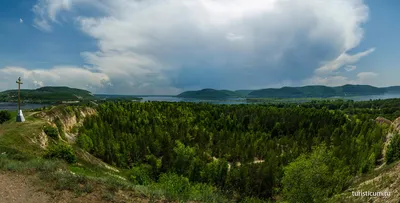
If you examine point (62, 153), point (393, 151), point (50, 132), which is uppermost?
point (50, 132)

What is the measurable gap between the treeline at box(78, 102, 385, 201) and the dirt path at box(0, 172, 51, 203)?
80.1 feet

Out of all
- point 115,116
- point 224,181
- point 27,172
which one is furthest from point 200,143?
point 27,172

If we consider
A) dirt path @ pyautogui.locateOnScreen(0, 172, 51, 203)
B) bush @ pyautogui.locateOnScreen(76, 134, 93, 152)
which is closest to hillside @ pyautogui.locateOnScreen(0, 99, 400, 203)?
dirt path @ pyautogui.locateOnScreen(0, 172, 51, 203)

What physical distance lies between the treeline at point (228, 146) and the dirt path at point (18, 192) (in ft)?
80.1

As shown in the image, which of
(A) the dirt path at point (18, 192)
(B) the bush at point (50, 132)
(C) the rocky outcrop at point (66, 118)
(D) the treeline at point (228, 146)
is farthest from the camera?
(D) the treeline at point (228, 146)

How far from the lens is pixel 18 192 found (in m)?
15.1

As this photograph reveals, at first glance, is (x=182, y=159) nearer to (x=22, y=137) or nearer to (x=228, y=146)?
(x=228, y=146)

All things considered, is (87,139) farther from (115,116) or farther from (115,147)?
(115,116)

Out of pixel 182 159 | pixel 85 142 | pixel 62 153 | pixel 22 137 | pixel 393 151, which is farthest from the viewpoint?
pixel 393 151

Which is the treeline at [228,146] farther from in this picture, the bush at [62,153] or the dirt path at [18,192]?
the dirt path at [18,192]

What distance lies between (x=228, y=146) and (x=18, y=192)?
71696 mm

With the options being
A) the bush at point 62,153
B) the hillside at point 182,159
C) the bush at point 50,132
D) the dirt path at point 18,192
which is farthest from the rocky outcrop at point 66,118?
the dirt path at point 18,192

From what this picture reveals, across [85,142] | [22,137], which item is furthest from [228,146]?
[22,137]

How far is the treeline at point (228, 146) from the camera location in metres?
54.6
